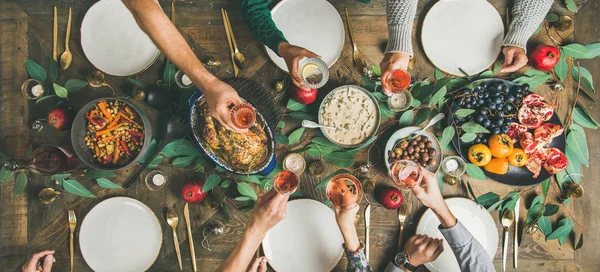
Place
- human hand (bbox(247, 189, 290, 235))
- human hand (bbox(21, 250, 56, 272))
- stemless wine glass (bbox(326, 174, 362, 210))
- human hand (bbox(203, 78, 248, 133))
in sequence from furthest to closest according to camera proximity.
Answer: human hand (bbox(21, 250, 56, 272))
stemless wine glass (bbox(326, 174, 362, 210))
human hand (bbox(247, 189, 290, 235))
human hand (bbox(203, 78, 248, 133))

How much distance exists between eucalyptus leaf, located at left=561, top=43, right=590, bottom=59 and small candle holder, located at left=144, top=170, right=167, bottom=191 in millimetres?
1860

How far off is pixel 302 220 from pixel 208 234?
16.5 inches

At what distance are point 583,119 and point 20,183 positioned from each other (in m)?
2.50

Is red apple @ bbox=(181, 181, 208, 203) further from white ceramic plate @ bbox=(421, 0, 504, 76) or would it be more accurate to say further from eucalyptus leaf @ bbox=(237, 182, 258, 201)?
white ceramic plate @ bbox=(421, 0, 504, 76)

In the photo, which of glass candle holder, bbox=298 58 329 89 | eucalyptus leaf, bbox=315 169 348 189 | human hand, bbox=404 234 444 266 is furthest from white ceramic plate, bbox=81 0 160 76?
human hand, bbox=404 234 444 266

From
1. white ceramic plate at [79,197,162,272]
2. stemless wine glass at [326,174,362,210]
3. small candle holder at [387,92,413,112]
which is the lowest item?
white ceramic plate at [79,197,162,272]

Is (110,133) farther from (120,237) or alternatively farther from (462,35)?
(462,35)

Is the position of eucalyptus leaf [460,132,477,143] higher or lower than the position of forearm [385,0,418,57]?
lower

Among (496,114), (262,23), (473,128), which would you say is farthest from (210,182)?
(496,114)

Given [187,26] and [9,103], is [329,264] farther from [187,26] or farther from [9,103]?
[9,103]

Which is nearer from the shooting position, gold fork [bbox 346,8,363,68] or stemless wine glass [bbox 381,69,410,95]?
stemless wine glass [bbox 381,69,410,95]

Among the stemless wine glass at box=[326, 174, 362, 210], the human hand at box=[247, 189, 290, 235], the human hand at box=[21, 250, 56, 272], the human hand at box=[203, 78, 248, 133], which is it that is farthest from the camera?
the human hand at box=[21, 250, 56, 272]

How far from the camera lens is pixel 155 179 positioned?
1.55m

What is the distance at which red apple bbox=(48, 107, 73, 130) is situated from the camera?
150cm
